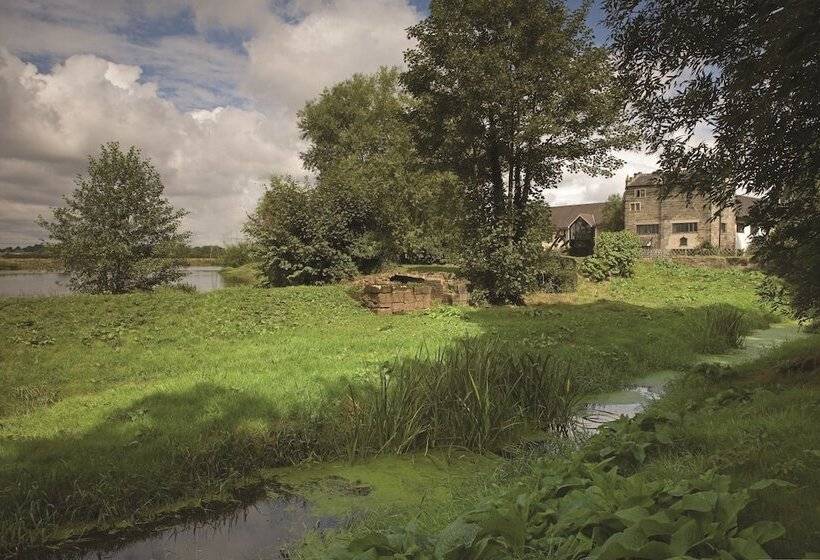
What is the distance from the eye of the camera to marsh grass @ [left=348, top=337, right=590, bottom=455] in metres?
6.87

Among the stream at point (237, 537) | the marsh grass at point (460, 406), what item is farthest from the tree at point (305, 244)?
the stream at point (237, 537)

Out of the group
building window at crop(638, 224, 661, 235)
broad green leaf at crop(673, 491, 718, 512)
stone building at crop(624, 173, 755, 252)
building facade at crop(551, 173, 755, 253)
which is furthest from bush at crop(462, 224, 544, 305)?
building window at crop(638, 224, 661, 235)

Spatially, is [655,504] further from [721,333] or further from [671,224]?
[671,224]

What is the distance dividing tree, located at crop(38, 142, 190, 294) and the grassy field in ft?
20.4

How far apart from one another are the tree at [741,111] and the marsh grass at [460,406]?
338 cm

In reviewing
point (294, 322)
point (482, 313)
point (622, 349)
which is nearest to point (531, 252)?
point (482, 313)

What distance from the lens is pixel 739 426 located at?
555 cm

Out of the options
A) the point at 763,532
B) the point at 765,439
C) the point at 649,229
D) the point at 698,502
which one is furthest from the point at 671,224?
the point at 763,532

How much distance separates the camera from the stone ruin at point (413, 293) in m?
16.5

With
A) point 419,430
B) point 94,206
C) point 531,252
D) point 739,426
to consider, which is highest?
point 94,206

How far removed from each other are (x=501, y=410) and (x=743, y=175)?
4458 mm

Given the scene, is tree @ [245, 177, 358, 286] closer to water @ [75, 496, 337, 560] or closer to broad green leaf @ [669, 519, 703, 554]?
water @ [75, 496, 337, 560]

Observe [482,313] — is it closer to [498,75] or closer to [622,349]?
[622,349]

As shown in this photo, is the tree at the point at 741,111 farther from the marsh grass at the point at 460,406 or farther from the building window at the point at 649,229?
the building window at the point at 649,229
